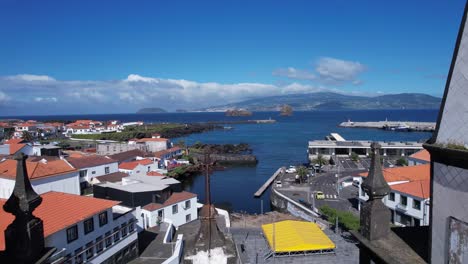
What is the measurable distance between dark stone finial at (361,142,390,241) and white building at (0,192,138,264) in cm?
1268

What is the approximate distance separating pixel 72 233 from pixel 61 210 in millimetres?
1199

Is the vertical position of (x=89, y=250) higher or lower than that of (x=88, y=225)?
lower

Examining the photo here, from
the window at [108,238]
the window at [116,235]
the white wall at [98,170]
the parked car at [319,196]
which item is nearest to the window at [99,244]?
the window at [108,238]

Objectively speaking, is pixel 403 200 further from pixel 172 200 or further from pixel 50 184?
pixel 50 184

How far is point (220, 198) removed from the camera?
40438 mm

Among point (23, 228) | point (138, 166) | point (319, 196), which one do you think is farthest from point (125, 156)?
point (23, 228)

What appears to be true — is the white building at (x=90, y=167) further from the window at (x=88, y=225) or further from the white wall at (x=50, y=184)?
the window at (x=88, y=225)

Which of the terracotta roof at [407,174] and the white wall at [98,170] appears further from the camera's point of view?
the white wall at [98,170]

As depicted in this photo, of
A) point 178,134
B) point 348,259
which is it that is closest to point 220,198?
point 348,259

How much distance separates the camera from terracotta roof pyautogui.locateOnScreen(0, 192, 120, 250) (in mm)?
13648

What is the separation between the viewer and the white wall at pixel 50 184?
79.8ft

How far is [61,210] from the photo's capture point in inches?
587

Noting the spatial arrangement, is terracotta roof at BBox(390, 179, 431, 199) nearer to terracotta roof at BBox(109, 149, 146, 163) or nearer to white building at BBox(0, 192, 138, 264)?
white building at BBox(0, 192, 138, 264)

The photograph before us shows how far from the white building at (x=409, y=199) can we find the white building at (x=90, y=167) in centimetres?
2959
